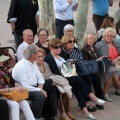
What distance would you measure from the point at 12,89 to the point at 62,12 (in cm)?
340

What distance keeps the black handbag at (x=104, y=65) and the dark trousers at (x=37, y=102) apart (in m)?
1.71

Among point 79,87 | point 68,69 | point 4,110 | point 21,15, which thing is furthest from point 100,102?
point 21,15

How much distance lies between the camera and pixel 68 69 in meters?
6.41

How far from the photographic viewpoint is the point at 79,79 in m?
6.32

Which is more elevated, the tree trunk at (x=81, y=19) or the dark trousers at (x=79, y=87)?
the tree trunk at (x=81, y=19)

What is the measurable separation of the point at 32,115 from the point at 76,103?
155 cm

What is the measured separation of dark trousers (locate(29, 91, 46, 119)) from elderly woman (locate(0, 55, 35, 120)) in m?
0.18

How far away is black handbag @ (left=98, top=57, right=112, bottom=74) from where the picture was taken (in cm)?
699

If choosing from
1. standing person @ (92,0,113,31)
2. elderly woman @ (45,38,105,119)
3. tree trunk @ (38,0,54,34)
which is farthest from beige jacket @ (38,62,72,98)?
tree trunk @ (38,0,54,34)

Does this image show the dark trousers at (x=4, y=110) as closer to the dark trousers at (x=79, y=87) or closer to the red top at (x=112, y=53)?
the dark trousers at (x=79, y=87)

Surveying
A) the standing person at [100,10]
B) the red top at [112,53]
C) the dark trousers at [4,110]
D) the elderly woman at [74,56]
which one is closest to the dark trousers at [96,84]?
the elderly woman at [74,56]

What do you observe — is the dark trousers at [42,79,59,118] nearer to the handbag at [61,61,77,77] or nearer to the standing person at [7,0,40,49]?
the handbag at [61,61,77,77]

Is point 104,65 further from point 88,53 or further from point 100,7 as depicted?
point 100,7

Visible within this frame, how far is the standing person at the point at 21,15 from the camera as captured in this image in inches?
306
